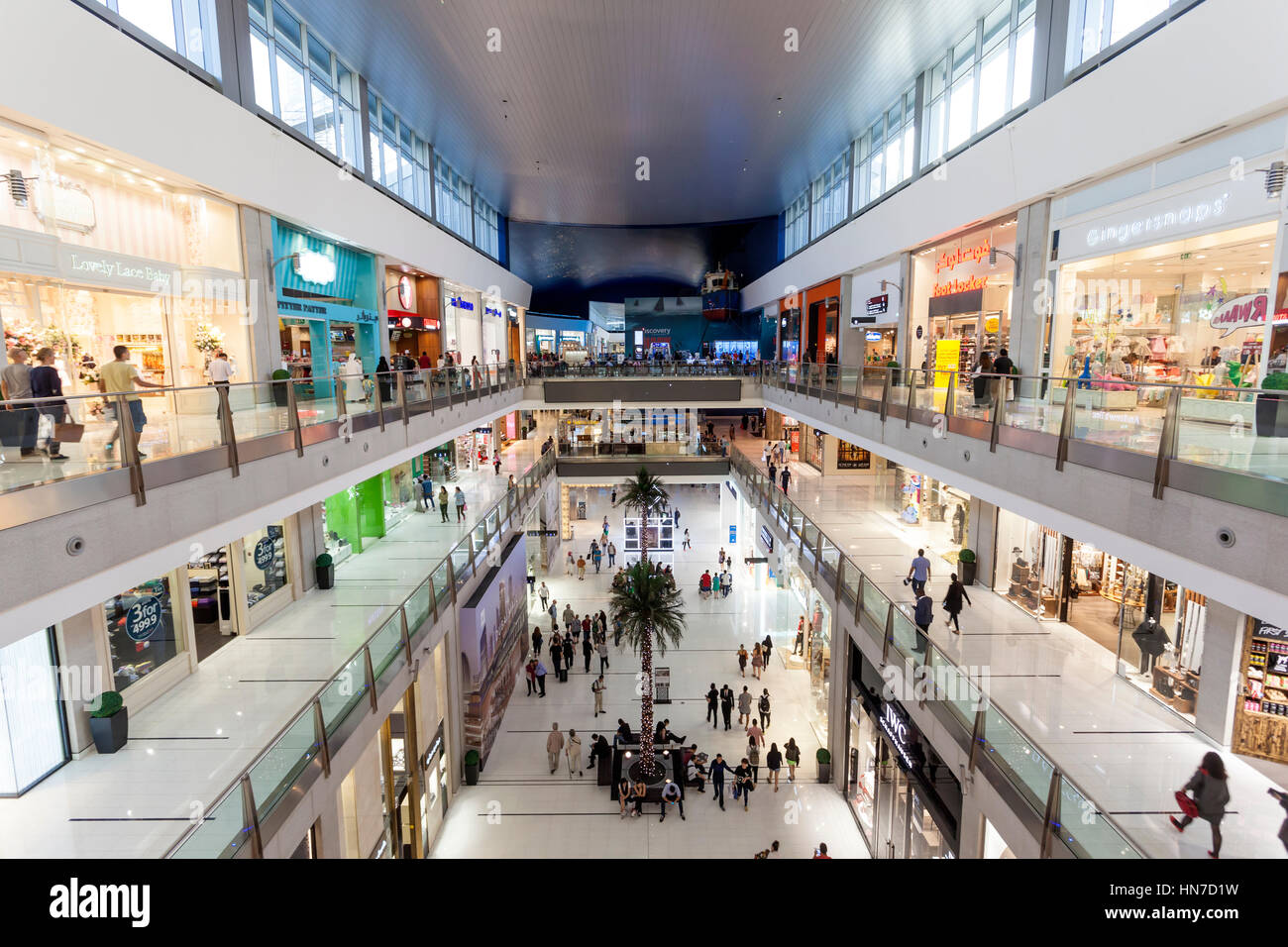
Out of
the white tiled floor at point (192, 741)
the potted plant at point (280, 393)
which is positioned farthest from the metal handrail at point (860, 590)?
the potted plant at point (280, 393)

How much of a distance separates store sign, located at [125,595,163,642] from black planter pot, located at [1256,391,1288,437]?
38.7 ft

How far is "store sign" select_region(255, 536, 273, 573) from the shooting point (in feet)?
37.2

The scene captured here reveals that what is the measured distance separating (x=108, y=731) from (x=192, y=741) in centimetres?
92

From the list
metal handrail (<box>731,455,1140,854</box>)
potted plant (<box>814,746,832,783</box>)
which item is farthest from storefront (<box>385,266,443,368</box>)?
potted plant (<box>814,746,832,783</box>)

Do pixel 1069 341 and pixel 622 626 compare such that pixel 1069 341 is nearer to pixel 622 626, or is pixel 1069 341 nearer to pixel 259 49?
pixel 622 626

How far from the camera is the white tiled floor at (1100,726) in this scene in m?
5.71

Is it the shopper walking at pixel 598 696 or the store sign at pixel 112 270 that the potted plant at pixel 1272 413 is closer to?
the store sign at pixel 112 270

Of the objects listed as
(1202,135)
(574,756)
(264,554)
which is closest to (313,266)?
(264,554)

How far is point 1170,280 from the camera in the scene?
33.0 ft

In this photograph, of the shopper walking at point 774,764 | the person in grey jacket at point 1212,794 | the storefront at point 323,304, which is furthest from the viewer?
the storefront at point 323,304

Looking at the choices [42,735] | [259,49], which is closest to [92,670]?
[42,735]

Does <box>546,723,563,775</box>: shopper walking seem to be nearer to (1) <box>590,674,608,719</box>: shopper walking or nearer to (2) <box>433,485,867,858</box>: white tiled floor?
(2) <box>433,485,867,858</box>: white tiled floor

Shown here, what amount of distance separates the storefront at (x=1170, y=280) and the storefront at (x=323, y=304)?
1316 centimetres

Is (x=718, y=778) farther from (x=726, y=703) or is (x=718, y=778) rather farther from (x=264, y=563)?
(x=264, y=563)
